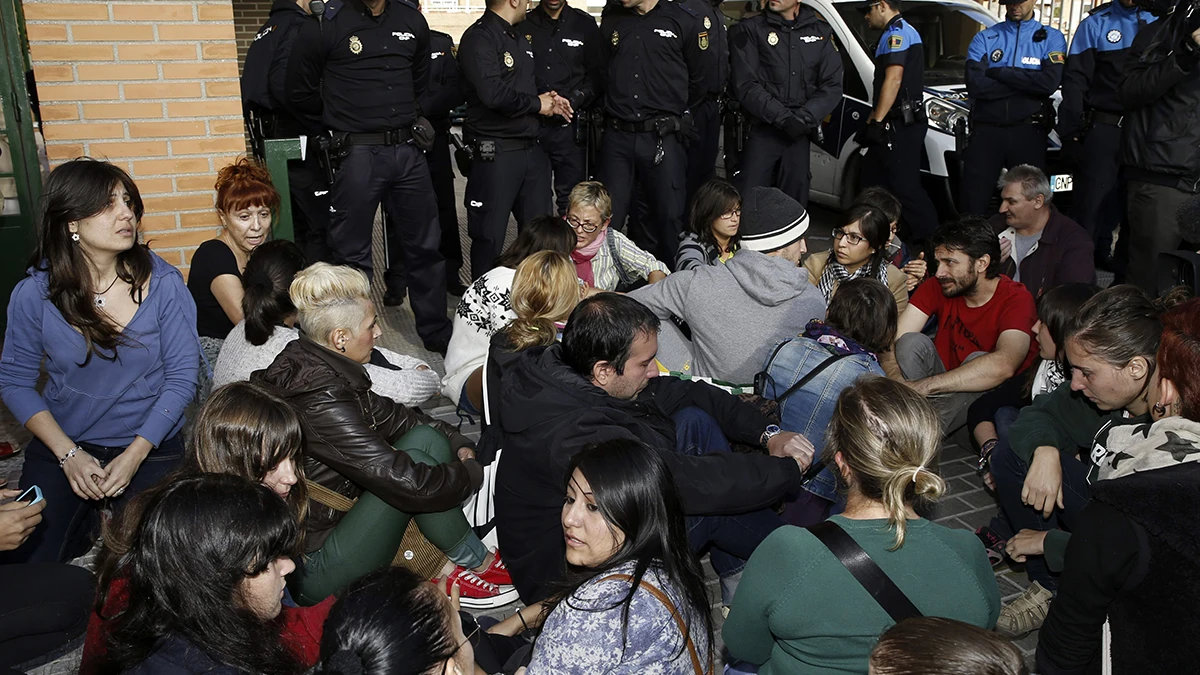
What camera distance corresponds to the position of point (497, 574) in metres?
3.90

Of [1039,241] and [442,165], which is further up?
[1039,241]

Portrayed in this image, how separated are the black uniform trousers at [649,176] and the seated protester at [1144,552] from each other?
15.7 feet

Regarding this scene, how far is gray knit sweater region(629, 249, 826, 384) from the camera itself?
4.39m

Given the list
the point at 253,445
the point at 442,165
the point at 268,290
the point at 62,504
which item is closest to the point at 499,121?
the point at 442,165

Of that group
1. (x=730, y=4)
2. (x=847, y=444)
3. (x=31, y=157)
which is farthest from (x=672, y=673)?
(x=730, y=4)

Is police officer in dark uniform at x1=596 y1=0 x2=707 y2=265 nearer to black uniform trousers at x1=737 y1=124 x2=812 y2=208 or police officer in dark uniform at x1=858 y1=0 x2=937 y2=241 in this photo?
black uniform trousers at x1=737 y1=124 x2=812 y2=208

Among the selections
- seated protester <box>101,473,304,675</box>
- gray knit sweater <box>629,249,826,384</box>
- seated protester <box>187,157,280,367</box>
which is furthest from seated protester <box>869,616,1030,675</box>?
seated protester <box>187,157,280,367</box>

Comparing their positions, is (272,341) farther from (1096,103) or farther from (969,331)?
(1096,103)

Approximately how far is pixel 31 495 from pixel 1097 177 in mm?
6883

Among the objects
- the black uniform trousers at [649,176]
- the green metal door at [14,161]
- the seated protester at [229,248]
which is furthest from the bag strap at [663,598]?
the black uniform trousers at [649,176]

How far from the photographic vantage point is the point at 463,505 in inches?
156

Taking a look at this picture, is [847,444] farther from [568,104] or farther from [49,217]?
[568,104]

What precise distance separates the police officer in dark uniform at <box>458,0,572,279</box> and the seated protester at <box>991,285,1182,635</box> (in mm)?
3729

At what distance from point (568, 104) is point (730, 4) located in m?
4.69
